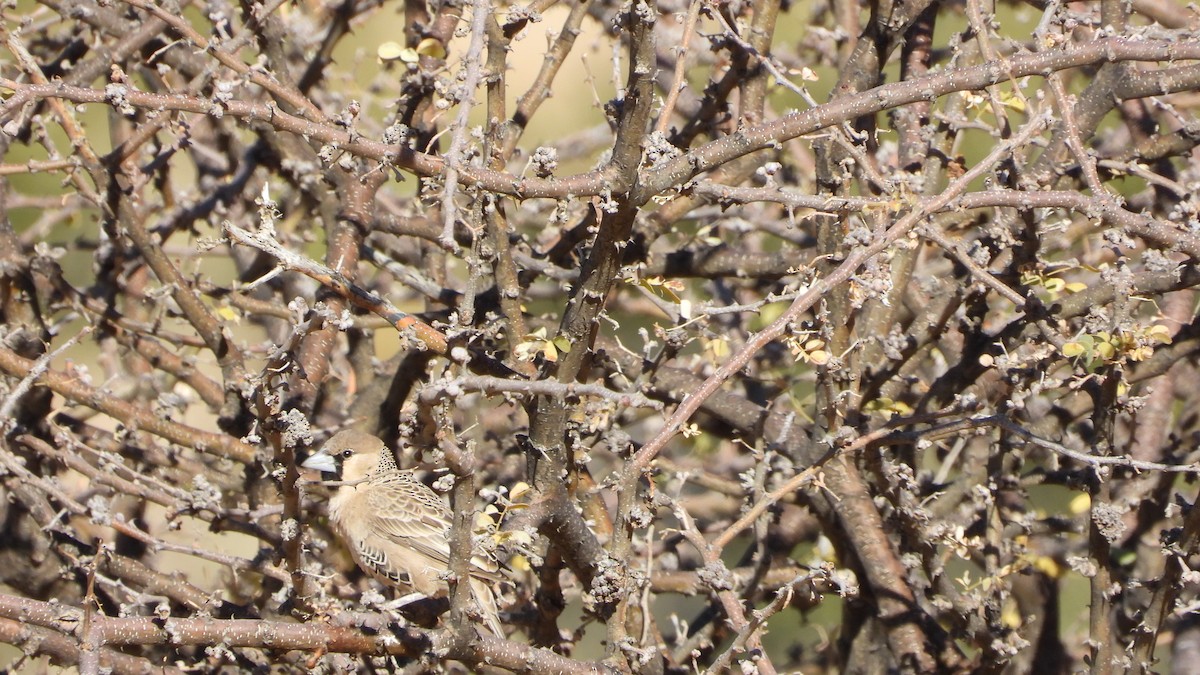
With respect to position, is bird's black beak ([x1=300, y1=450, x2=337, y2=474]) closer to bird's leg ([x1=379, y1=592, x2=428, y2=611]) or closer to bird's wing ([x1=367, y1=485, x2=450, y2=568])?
bird's wing ([x1=367, y1=485, x2=450, y2=568])

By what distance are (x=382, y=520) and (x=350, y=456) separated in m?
0.26

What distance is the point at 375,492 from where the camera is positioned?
3.82 m

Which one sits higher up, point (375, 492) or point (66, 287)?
point (66, 287)

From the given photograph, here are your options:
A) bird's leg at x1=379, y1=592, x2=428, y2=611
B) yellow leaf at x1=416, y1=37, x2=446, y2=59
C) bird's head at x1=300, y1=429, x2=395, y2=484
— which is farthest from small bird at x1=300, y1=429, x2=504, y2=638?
yellow leaf at x1=416, y1=37, x2=446, y2=59

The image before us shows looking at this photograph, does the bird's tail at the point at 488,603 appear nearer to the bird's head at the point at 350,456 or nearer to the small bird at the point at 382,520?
the small bird at the point at 382,520

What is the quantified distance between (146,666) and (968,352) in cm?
218

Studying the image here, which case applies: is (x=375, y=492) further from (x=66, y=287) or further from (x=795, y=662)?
(x=795, y=662)

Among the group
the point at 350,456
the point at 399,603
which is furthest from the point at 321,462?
the point at 399,603

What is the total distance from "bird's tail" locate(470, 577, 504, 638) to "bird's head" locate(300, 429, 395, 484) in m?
0.46

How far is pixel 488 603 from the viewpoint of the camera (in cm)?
347

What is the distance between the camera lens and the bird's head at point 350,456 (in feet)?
11.5

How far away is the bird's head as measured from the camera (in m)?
3.52

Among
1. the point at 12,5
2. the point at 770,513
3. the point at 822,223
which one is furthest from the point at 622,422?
the point at 12,5

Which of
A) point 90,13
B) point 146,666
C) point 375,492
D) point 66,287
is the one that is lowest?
point 146,666
